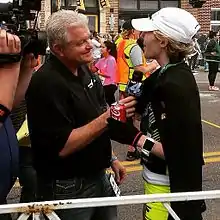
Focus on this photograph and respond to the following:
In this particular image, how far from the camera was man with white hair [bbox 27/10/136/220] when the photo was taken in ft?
8.12

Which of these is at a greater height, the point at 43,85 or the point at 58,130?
the point at 43,85

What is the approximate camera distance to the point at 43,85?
252 cm

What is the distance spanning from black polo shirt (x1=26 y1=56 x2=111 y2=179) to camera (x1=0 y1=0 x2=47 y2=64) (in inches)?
13.1

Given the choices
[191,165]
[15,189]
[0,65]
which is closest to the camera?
[0,65]

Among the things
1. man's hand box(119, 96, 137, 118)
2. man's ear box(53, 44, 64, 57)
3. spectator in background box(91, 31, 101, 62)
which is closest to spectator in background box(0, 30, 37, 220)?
man's ear box(53, 44, 64, 57)

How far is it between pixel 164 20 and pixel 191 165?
746 mm

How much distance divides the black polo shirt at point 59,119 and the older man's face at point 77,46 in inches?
2.9

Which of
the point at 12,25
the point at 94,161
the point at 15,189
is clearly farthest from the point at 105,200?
the point at 15,189

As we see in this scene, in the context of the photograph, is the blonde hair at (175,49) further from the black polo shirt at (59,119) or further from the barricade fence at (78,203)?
the barricade fence at (78,203)

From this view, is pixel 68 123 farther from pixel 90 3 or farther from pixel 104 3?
pixel 90 3

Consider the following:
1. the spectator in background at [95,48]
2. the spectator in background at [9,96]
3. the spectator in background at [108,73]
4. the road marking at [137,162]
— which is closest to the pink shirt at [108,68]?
the spectator in background at [108,73]

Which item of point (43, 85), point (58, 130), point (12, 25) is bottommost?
point (58, 130)

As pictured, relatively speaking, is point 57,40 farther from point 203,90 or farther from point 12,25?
point 203,90

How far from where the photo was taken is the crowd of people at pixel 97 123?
7.84 ft
